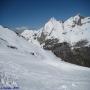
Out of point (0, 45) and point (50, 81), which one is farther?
point (0, 45)

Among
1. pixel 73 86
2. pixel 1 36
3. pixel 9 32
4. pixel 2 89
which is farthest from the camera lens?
→ pixel 9 32

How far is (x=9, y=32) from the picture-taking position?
1079 inches

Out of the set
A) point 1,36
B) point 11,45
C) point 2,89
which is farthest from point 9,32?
point 2,89

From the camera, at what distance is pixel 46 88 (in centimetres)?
916

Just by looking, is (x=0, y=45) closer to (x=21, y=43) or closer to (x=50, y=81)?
(x=21, y=43)

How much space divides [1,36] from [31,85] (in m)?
16.1

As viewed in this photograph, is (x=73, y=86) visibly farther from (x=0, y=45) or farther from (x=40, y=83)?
(x=0, y=45)

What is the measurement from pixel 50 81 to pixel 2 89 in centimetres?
316

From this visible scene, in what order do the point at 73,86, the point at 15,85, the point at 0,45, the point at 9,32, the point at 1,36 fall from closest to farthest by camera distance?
the point at 15,85 → the point at 73,86 → the point at 0,45 → the point at 1,36 → the point at 9,32

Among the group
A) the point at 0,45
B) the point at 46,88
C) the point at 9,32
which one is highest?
the point at 9,32

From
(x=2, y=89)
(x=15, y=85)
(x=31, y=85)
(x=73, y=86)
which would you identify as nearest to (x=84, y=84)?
(x=73, y=86)

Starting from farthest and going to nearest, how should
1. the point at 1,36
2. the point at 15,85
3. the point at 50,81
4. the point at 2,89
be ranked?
the point at 1,36 < the point at 50,81 < the point at 15,85 < the point at 2,89

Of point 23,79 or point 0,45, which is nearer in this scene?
point 23,79

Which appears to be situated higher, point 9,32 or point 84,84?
point 9,32
